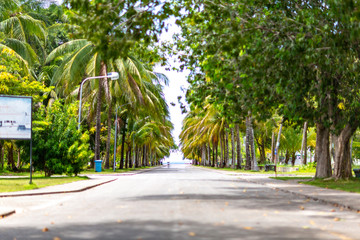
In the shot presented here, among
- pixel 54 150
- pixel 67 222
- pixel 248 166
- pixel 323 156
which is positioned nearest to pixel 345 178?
pixel 323 156

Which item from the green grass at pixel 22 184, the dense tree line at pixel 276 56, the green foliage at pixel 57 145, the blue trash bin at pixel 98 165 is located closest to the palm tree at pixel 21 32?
the green foliage at pixel 57 145

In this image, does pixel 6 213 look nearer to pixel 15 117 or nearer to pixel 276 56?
pixel 276 56

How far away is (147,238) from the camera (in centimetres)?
757

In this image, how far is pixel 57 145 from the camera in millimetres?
29031

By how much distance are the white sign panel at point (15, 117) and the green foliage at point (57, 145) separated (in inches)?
278

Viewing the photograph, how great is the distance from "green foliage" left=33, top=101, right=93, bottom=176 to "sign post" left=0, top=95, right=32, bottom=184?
7062mm

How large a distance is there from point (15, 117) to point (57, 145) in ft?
27.5

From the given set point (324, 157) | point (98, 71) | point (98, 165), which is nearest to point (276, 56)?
point (324, 157)

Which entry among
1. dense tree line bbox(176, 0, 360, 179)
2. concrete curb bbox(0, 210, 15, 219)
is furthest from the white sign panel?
concrete curb bbox(0, 210, 15, 219)

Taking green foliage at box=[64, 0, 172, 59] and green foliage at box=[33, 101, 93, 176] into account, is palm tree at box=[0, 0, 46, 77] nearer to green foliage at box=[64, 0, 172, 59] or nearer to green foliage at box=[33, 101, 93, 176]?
green foliage at box=[33, 101, 93, 176]

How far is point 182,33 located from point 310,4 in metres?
5.96

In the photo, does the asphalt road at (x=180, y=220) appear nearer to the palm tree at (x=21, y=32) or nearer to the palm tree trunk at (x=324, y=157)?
the palm tree trunk at (x=324, y=157)

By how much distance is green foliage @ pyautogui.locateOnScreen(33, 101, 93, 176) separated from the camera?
94.3 ft

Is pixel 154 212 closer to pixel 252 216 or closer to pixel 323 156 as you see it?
pixel 252 216
